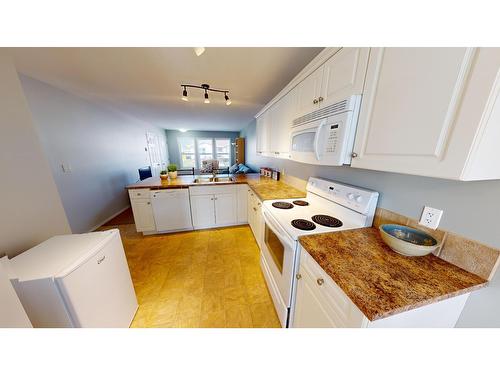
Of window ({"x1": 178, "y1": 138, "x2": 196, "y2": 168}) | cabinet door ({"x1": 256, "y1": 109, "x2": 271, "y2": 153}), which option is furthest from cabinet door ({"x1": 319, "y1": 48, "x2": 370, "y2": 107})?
window ({"x1": 178, "y1": 138, "x2": 196, "y2": 168})

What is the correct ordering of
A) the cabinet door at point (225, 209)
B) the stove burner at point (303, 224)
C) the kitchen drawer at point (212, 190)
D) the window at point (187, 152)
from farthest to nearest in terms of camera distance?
the window at point (187, 152) < the cabinet door at point (225, 209) < the kitchen drawer at point (212, 190) < the stove burner at point (303, 224)

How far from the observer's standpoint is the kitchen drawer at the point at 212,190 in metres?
2.52

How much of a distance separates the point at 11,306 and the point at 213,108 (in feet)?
11.3

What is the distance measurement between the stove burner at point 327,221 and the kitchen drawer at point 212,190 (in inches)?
64.9

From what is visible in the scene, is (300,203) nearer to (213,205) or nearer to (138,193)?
(213,205)

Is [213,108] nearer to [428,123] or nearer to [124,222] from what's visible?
[124,222]

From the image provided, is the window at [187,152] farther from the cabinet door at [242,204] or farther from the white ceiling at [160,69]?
the cabinet door at [242,204]

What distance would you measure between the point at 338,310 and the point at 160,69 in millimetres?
2507

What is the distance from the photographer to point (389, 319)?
552 mm

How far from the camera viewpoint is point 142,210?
2447mm

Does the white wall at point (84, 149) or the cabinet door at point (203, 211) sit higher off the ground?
the white wall at point (84, 149)

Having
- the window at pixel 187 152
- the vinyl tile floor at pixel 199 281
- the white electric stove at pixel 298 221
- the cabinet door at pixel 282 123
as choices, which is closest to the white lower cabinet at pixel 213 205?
the vinyl tile floor at pixel 199 281

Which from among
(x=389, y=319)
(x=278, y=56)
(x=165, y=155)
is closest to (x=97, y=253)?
(x=389, y=319)
